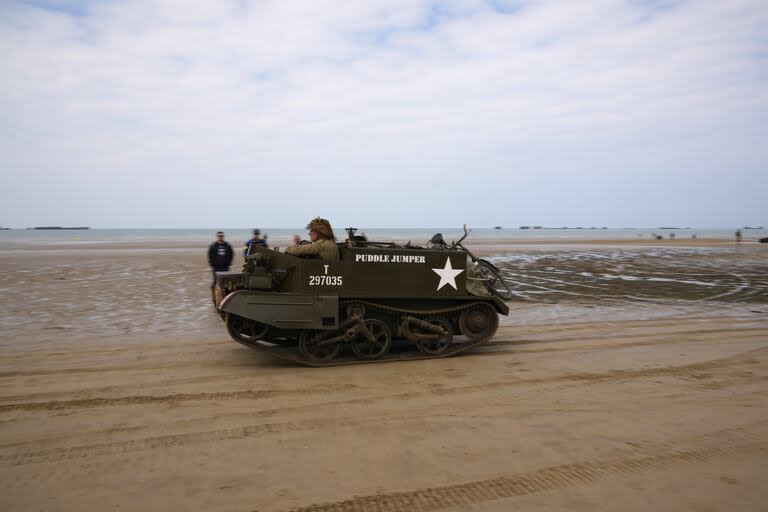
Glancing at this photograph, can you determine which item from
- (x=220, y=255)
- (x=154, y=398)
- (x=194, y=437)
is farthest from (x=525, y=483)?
(x=220, y=255)

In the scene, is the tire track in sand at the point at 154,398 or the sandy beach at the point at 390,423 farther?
the tire track in sand at the point at 154,398

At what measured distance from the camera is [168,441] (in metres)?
4.78

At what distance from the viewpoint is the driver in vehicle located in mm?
7555

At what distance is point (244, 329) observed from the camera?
7645mm

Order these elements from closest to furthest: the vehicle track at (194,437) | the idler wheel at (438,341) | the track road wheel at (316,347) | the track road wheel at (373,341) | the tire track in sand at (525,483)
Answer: the tire track in sand at (525,483) < the vehicle track at (194,437) < the track road wheel at (316,347) < the track road wheel at (373,341) < the idler wheel at (438,341)

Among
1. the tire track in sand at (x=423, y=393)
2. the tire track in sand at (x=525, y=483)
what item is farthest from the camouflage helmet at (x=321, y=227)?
the tire track in sand at (x=525, y=483)

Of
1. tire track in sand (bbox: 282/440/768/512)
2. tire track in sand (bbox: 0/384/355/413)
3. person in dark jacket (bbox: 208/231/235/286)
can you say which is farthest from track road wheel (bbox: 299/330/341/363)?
person in dark jacket (bbox: 208/231/235/286)

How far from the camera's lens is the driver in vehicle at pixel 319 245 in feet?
24.8

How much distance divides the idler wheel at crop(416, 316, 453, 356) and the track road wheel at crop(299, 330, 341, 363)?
1.27m

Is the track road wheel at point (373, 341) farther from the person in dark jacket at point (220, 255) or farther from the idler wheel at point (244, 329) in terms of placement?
the person in dark jacket at point (220, 255)

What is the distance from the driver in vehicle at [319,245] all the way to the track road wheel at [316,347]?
1061 mm

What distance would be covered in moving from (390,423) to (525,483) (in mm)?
1534

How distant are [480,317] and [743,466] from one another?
14.3 ft

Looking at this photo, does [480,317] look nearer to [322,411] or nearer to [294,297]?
[294,297]
